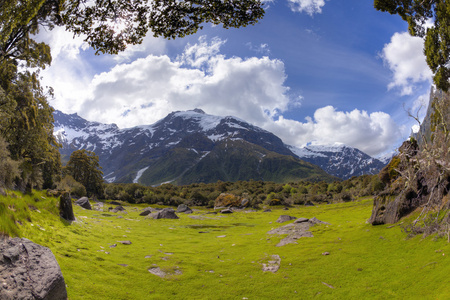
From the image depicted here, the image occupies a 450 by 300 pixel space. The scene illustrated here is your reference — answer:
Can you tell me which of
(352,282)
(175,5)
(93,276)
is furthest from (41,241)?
(352,282)

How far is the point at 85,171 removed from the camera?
93438mm

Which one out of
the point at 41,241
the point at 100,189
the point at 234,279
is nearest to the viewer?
the point at 41,241

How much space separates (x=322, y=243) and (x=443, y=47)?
59.2ft

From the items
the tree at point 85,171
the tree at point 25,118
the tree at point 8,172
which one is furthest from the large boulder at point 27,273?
the tree at point 85,171

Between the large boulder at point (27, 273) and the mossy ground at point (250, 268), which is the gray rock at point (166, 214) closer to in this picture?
the mossy ground at point (250, 268)

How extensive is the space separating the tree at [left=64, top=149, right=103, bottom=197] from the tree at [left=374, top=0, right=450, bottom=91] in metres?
99.8

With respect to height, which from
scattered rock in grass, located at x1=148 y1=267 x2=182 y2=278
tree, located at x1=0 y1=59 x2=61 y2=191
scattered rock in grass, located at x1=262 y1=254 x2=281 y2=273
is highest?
tree, located at x1=0 y1=59 x2=61 y2=191

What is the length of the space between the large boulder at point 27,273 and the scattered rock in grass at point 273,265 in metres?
13.0

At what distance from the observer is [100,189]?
99375mm

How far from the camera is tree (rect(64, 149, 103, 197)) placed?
91125 millimetres

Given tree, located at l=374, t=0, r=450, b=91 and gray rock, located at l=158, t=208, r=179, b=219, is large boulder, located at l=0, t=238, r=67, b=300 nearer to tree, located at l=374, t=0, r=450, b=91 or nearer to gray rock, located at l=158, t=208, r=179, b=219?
tree, located at l=374, t=0, r=450, b=91

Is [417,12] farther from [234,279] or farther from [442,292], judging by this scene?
[234,279]

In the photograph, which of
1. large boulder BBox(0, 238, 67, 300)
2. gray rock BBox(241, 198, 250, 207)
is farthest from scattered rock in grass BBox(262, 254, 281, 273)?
gray rock BBox(241, 198, 250, 207)

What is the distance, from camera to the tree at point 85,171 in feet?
299
